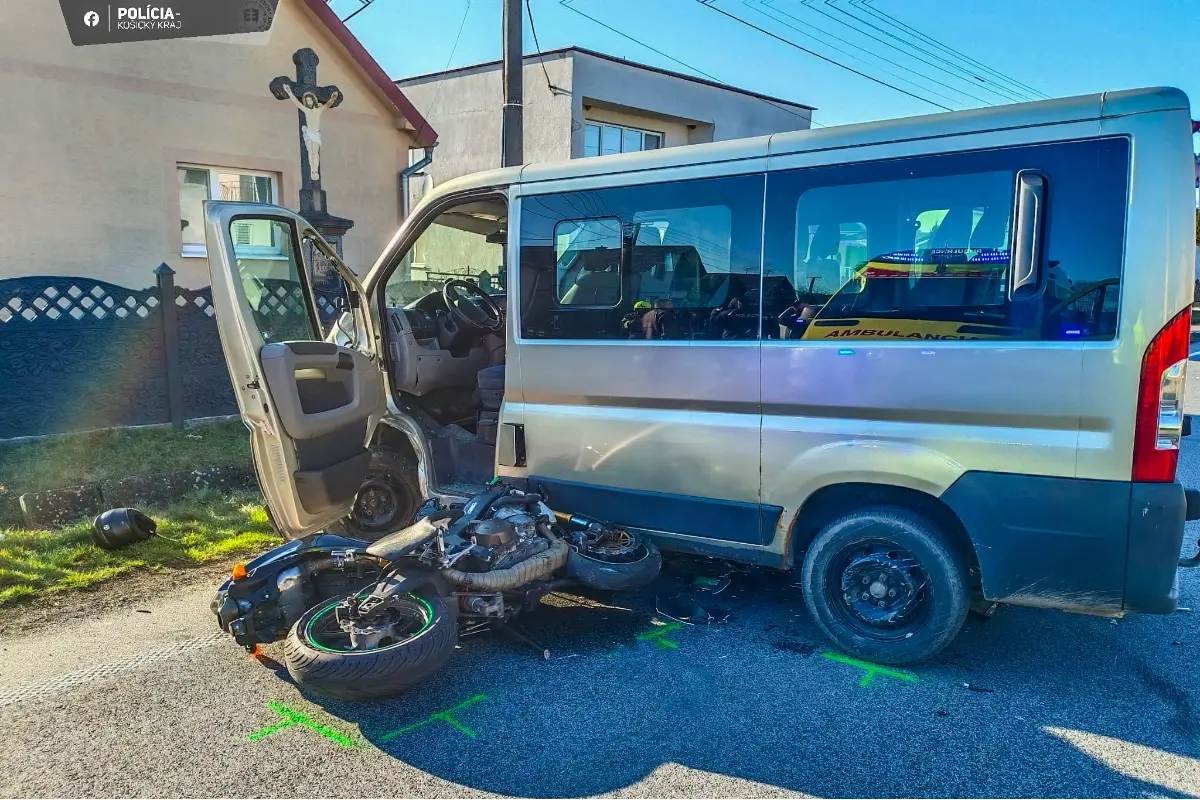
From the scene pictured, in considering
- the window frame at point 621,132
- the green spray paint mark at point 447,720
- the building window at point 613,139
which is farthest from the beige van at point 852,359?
the building window at point 613,139

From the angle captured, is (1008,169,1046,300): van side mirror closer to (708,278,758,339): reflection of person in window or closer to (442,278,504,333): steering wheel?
(708,278,758,339): reflection of person in window

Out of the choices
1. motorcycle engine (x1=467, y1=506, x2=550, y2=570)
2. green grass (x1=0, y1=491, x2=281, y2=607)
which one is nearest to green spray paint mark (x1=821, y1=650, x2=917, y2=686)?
motorcycle engine (x1=467, y1=506, x2=550, y2=570)

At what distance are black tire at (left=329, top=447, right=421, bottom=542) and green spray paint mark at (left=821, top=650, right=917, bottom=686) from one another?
2765 mm

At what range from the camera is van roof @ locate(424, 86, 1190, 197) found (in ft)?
9.68

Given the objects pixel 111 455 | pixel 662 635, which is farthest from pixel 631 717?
pixel 111 455

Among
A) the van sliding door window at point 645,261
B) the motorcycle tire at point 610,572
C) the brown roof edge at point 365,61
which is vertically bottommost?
the motorcycle tire at point 610,572

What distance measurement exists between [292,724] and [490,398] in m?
2.40

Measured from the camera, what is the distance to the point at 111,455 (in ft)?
22.4

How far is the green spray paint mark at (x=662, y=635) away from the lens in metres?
3.77

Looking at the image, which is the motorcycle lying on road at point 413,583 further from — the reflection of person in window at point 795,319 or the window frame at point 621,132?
the window frame at point 621,132

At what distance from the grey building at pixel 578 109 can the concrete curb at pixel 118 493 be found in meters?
10.5

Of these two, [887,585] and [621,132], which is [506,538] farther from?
[621,132]

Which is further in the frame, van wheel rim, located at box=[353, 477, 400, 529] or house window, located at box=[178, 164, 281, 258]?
house window, located at box=[178, 164, 281, 258]

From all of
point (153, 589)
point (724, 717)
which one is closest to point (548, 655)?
point (724, 717)
